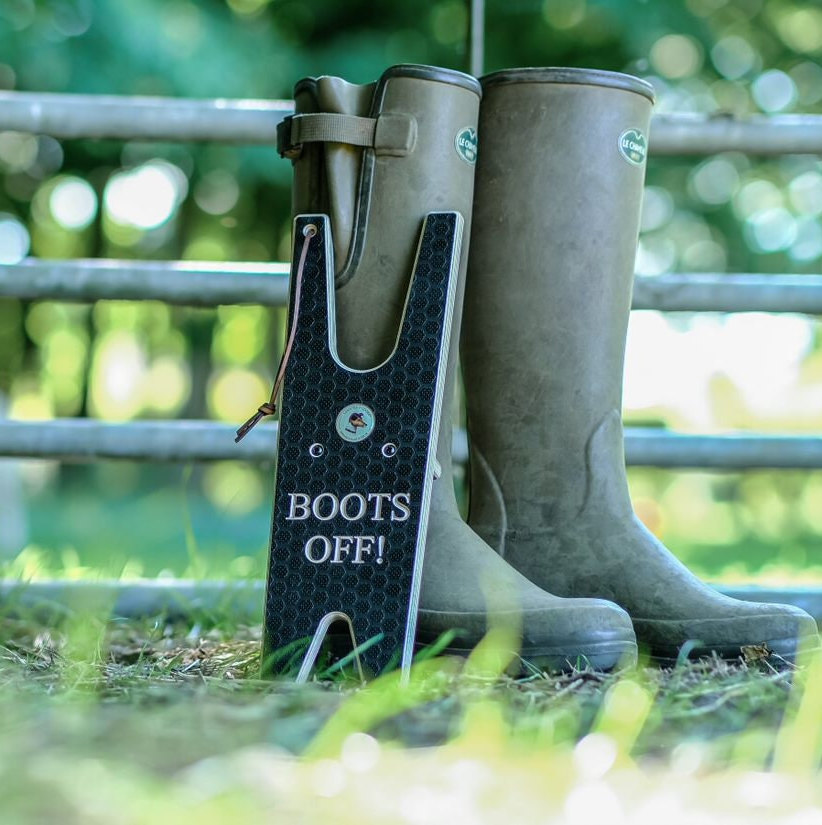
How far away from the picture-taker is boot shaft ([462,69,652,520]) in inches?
57.5

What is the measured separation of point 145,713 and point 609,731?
35 cm

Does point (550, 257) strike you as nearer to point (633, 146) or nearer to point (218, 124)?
point (633, 146)

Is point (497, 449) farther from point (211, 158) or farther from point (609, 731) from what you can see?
point (211, 158)

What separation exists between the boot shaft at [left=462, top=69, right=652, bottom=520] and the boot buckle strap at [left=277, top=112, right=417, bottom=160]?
0.20 m

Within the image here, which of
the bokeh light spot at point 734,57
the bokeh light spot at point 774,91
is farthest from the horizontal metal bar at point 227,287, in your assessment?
the bokeh light spot at point 774,91

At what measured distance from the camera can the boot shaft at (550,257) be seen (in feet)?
4.79

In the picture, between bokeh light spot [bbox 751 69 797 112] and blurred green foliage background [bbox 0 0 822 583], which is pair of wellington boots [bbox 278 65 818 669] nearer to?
blurred green foliage background [bbox 0 0 822 583]

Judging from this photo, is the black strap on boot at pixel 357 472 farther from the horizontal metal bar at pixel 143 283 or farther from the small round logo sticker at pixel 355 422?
the horizontal metal bar at pixel 143 283

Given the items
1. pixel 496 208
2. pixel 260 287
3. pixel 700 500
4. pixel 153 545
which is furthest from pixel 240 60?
pixel 700 500

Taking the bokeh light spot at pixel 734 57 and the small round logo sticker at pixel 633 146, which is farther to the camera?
the bokeh light spot at pixel 734 57

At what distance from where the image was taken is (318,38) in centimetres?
564

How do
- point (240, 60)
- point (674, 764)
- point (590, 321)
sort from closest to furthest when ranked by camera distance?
point (674, 764)
point (590, 321)
point (240, 60)

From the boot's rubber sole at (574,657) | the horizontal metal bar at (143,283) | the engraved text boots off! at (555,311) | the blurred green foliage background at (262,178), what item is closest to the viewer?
the boot's rubber sole at (574,657)

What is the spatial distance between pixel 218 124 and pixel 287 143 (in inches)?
22.6
